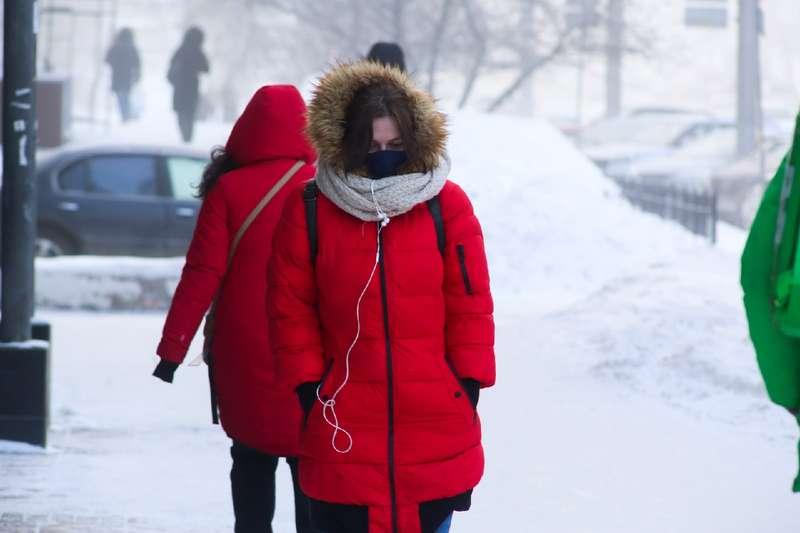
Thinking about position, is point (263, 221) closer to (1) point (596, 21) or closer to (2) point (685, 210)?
(2) point (685, 210)

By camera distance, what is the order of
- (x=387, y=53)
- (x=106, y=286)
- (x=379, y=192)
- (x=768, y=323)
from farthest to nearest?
(x=106, y=286) < (x=387, y=53) < (x=379, y=192) < (x=768, y=323)

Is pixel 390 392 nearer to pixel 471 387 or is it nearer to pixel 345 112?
pixel 471 387

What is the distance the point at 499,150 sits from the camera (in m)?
Result: 23.4

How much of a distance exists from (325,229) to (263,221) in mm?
1211

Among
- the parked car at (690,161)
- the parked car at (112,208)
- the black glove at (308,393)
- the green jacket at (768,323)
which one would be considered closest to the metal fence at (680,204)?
the parked car at (690,161)

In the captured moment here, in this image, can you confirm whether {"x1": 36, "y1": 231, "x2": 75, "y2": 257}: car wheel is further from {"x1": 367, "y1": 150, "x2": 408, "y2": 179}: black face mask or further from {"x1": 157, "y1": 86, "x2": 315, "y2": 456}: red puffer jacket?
{"x1": 367, "y1": 150, "x2": 408, "y2": 179}: black face mask

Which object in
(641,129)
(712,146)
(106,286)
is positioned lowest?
(106,286)

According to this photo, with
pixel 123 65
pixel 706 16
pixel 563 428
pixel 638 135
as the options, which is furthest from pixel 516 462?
pixel 706 16

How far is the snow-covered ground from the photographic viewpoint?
7062 millimetres

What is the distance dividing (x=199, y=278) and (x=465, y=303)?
1348 millimetres

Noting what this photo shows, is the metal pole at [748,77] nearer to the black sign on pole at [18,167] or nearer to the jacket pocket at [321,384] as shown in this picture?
the black sign on pole at [18,167]

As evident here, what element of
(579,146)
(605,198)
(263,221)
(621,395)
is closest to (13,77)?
(263,221)

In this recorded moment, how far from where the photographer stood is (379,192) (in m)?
4.16

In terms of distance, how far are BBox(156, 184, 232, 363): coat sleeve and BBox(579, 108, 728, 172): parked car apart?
2637 cm
